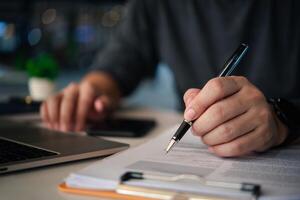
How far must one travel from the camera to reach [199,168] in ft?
1.66

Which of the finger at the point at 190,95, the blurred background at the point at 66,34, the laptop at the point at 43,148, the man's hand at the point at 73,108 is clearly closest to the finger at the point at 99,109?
the man's hand at the point at 73,108

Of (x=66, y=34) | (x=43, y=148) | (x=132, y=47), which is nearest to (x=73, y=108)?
(x=43, y=148)

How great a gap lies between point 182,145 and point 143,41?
0.69 m

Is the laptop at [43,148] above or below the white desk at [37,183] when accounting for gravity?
above

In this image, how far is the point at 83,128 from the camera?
33.4 inches

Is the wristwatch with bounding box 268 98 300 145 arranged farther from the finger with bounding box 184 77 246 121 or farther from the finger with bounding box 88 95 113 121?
the finger with bounding box 88 95 113 121

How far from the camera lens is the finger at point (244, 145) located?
0.56 meters

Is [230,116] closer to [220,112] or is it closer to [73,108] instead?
[220,112]

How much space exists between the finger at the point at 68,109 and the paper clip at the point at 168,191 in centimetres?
40

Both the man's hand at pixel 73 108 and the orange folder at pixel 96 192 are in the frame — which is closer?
the orange folder at pixel 96 192

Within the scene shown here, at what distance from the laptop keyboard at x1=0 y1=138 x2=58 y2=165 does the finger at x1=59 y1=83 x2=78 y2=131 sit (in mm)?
209

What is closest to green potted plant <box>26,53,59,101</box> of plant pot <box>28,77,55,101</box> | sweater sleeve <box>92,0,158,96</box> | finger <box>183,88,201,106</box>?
plant pot <box>28,77,55,101</box>

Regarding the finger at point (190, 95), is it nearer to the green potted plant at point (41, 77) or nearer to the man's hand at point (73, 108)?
the man's hand at point (73, 108)

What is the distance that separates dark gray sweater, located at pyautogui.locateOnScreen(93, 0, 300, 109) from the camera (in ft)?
3.66
